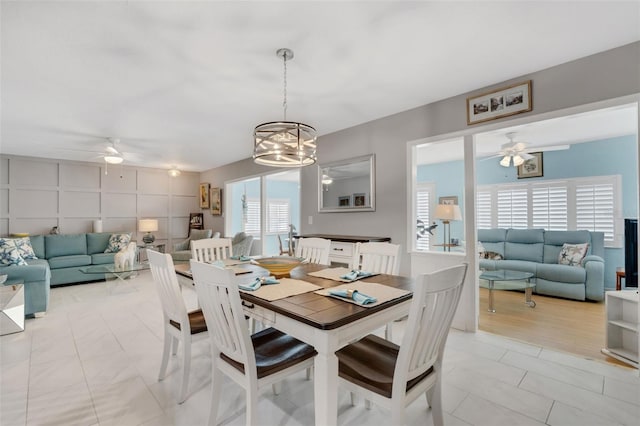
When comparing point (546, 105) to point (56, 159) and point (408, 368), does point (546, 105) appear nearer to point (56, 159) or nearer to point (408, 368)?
point (408, 368)

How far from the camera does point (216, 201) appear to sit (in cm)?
685

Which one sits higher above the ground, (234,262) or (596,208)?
(596,208)

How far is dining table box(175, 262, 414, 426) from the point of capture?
1.24m

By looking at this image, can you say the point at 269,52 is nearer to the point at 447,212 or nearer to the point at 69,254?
the point at 447,212

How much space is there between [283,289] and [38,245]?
5.84m

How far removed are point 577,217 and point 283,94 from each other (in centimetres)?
501

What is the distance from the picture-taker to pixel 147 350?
8.51 feet

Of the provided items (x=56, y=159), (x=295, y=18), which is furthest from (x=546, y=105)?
(x=56, y=159)

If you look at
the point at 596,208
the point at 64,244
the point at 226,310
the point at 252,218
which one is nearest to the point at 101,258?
the point at 64,244

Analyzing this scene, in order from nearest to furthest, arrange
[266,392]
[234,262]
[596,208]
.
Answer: [266,392] < [234,262] < [596,208]

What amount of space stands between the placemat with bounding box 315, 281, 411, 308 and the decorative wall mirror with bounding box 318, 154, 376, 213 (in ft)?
6.54

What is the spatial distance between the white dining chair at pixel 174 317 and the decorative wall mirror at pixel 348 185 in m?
2.41

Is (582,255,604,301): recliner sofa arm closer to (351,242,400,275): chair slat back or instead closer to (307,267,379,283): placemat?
(351,242,400,275): chair slat back

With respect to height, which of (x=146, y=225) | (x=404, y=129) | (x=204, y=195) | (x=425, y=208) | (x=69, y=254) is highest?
(x=404, y=129)
